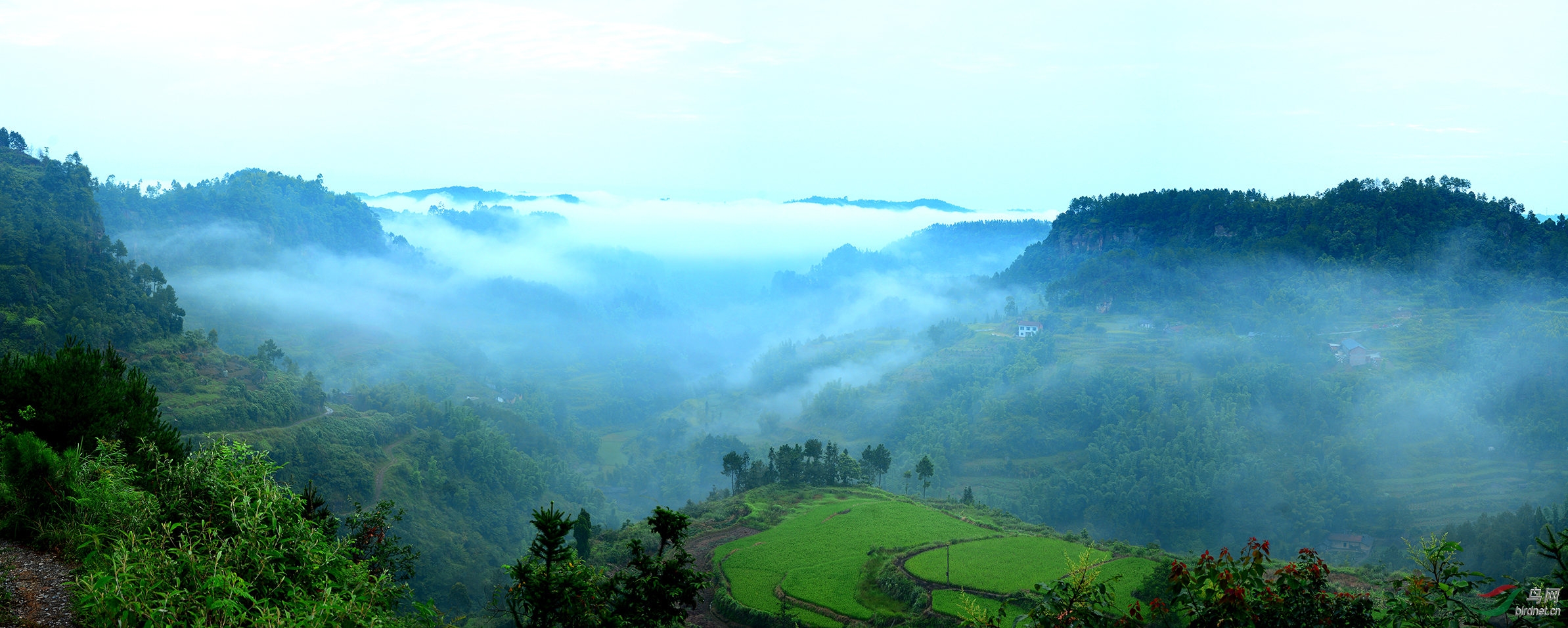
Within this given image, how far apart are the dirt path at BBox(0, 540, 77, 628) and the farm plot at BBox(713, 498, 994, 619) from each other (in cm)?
3154

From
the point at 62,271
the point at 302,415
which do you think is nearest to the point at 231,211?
the point at 62,271

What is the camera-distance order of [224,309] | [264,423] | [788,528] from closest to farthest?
[788,528] < [264,423] < [224,309]

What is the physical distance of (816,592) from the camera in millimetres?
40812

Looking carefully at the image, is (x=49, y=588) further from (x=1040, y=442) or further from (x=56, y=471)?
(x=1040, y=442)

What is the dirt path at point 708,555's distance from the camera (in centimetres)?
3875

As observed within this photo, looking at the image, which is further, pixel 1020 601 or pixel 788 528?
pixel 788 528

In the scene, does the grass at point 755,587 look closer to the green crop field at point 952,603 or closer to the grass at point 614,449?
the green crop field at point 952,603

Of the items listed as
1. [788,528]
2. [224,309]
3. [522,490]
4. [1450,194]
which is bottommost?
[522,490]

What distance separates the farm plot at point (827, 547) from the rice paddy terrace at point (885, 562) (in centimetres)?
8

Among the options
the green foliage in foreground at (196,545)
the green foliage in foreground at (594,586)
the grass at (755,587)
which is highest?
the green foliage in foreground at (196,545)

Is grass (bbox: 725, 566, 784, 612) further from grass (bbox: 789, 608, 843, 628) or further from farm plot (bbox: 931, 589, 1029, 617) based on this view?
farm plot (bbox: 931, 589, 1029, 617)

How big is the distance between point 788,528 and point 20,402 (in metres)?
43.5

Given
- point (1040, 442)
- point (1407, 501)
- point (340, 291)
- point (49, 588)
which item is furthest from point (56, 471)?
point (340, 291)

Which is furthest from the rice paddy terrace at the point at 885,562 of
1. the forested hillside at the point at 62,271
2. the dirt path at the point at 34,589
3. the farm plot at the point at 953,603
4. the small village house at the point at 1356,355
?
the small village house at the point at 1356,355
